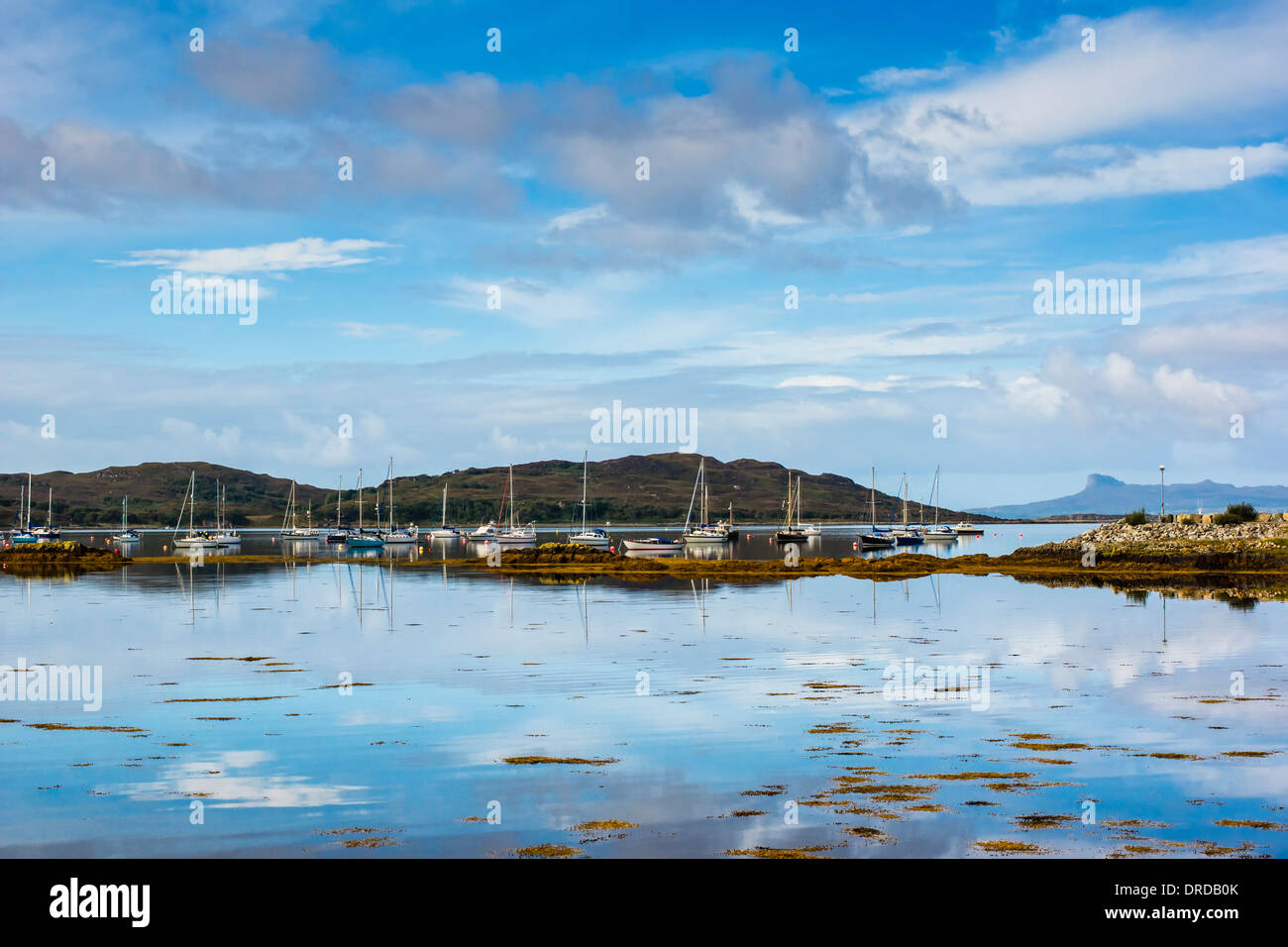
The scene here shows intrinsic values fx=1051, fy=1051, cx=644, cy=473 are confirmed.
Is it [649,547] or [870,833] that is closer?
[870,833]

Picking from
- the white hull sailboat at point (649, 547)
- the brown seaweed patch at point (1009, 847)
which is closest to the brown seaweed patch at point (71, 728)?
the brown seaweed patch at point (1009, 847)

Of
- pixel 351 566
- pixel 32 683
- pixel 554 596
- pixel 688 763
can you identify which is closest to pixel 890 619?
pixel 554 596

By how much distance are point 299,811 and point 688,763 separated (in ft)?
25.4

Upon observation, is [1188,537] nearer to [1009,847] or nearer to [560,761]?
[560,761]

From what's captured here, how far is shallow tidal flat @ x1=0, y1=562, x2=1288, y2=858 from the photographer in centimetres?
1669

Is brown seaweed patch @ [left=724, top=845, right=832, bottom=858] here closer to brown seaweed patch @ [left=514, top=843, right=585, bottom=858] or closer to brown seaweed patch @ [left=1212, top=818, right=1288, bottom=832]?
brown seaweed patch @ [left=514, top=843, right=585, bottom=858]

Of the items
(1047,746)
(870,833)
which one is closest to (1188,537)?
(1047,746)

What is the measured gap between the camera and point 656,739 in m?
24.3

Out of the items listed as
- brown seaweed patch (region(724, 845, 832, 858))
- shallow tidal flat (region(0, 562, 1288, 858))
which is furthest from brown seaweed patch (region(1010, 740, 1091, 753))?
brown seaweed patch (region(724, 845, 832, 858))

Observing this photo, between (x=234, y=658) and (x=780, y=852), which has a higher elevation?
(x=780, y=852)

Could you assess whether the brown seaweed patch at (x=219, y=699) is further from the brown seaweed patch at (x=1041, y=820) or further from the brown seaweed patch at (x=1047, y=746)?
the brown seaweed patch at (x=1041, y=820)

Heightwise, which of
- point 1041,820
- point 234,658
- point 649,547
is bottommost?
point 649,547

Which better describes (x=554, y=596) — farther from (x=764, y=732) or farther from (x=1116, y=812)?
(x=1116, y=812)
